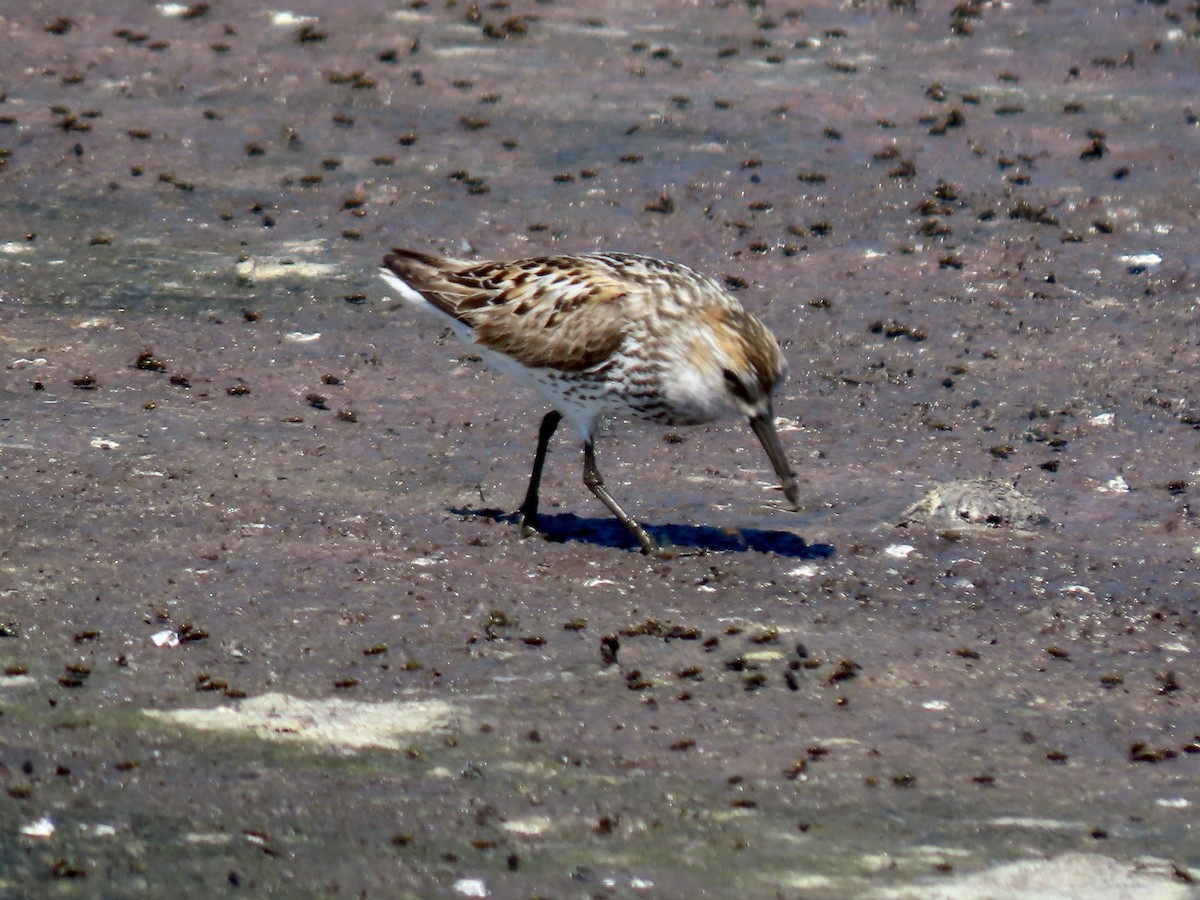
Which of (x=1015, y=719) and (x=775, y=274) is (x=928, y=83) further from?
(x=1015, y=719)

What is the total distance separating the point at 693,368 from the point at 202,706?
9.68 ft

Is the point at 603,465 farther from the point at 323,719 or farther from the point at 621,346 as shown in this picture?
the point at 323,719

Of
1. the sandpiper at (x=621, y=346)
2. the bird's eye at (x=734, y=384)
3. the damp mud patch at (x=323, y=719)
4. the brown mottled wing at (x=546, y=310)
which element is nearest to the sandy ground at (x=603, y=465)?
the damp mud patch at (x=323, y=719)

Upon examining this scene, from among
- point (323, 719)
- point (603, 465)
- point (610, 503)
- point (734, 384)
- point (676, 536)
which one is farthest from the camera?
point (603, 465)

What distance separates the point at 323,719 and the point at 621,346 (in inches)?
108

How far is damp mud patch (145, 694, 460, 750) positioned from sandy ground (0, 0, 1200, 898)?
0.03m

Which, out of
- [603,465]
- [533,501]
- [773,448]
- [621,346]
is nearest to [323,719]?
[533,501]

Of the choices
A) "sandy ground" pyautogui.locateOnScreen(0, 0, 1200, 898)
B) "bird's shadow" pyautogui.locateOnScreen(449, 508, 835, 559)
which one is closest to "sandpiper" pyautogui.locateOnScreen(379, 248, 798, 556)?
"bird's shadow" pyautogui.locateOnScreen(449, 508, 835, 559)

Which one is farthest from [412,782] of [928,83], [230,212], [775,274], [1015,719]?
[928,83]

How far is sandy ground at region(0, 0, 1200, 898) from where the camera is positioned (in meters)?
5.88

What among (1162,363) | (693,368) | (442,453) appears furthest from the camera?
(1162,363)

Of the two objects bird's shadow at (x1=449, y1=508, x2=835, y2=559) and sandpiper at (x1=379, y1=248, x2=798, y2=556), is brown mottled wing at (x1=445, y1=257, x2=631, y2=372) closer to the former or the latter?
sandpiper at (x1=379, y1=248, x2=798, y2=556)

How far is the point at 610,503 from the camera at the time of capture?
8.79 meters

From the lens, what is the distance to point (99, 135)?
13891 mm
